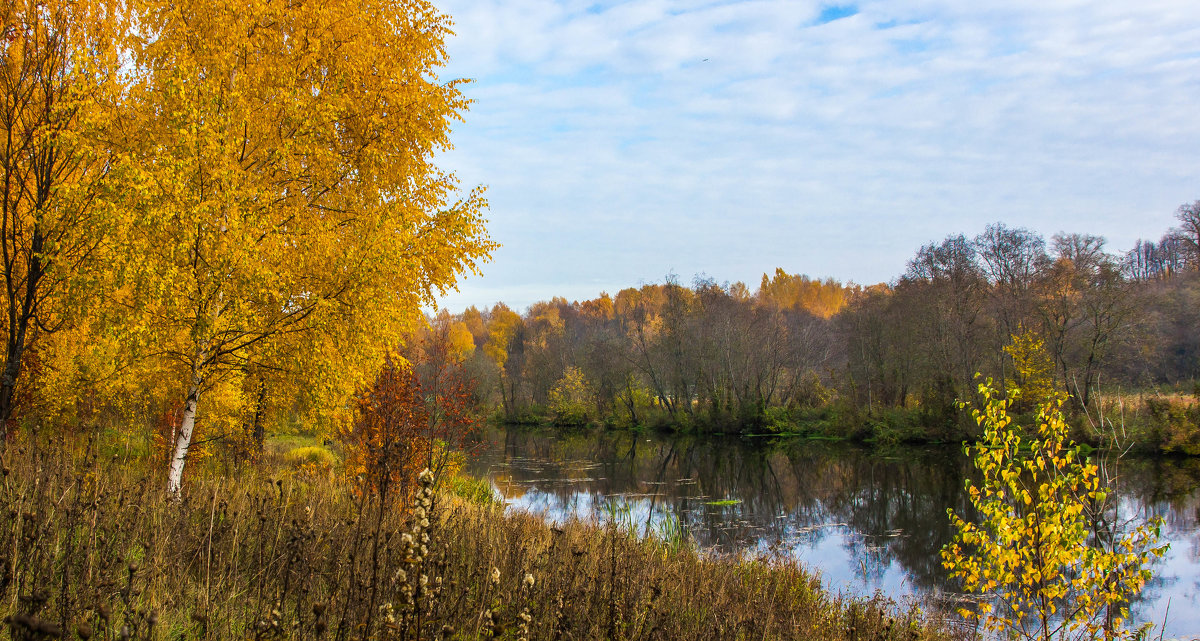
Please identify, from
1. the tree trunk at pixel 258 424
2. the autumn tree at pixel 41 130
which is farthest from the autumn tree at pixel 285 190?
the tree trunk at pixel 258 424

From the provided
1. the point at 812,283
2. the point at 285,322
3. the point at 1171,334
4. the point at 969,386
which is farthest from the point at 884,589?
the point at 812,283

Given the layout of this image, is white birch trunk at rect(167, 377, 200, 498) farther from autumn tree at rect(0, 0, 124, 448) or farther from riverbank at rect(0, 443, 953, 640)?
autumn tree at rect(0, 0, 124, 448)

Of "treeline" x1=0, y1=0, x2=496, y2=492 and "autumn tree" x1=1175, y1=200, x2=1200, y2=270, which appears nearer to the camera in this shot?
"treeline" x1=0, y1=0, x2=496, y2=492

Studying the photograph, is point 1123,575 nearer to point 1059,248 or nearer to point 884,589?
point 884,589

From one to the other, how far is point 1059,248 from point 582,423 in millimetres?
33116

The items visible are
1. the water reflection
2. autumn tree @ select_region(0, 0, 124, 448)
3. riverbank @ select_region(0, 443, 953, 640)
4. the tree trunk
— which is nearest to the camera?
riverbank @ select_region(0, 443, 953, 640)

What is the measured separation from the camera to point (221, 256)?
257 inches

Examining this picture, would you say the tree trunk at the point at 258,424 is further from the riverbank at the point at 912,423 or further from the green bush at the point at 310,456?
the riverbank at the point at 912,423

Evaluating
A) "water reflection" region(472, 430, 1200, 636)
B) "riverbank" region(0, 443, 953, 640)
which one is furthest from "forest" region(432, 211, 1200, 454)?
"riverbank" region(0, 443, 953, 640)

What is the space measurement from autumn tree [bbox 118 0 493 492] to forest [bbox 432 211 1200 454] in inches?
408

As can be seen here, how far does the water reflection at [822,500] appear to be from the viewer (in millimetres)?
12469

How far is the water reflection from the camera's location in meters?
12.5

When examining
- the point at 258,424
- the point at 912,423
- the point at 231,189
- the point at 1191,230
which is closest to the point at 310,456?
the point at 258,424

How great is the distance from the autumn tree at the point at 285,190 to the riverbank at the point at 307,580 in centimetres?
171
